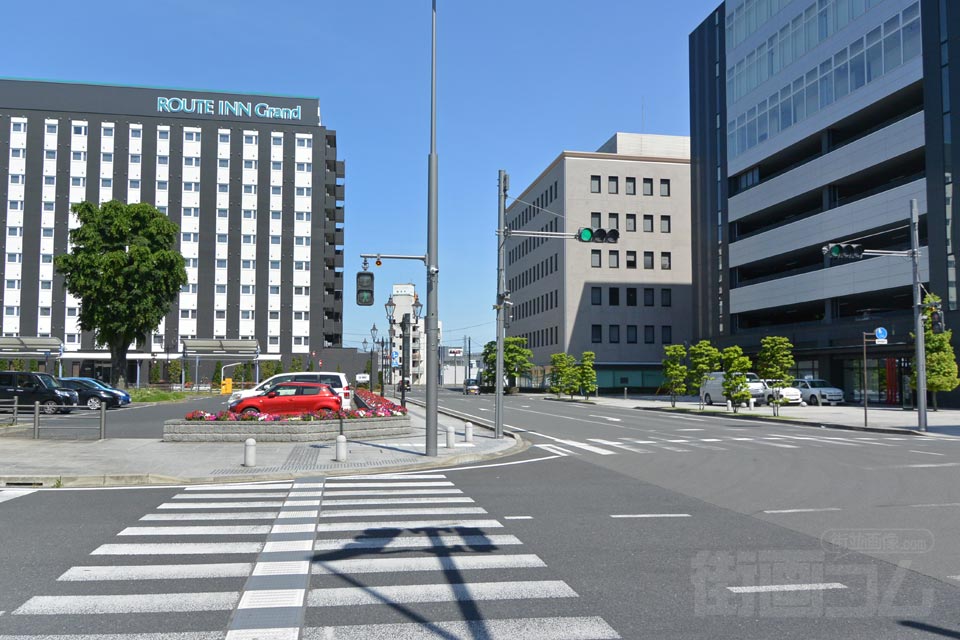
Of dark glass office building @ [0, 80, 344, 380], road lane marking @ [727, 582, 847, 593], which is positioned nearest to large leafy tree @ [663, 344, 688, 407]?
road lane marking @ [727, 582, 847, 593]

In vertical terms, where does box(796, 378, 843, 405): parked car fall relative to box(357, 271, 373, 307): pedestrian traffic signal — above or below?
below

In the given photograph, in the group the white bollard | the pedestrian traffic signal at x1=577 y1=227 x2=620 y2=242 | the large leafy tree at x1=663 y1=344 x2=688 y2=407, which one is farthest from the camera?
the large leafy tree at x1=663 y1=344 x2=688 y2=407

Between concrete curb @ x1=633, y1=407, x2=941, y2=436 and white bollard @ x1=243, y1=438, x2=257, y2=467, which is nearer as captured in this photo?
white bollard @ x1=243, y1=438, x2=257, y2=467

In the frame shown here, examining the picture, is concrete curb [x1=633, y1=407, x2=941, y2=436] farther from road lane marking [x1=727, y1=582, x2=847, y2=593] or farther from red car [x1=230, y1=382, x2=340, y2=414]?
road lane marking [x1=727, y1=582, x2=847, y2=593]

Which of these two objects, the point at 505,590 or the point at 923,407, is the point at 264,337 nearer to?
the point at 923,407

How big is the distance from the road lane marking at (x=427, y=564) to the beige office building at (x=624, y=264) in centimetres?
7353

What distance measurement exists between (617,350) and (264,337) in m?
37.8

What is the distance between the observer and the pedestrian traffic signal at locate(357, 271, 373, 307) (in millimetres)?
18859

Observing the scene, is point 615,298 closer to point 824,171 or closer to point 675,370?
point 824,171

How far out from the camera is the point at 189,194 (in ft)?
283

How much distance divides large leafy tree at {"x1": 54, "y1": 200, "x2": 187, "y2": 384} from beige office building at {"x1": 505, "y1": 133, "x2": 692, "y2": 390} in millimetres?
41454

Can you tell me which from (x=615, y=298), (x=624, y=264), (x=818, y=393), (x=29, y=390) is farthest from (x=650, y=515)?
(x=624, y=264)

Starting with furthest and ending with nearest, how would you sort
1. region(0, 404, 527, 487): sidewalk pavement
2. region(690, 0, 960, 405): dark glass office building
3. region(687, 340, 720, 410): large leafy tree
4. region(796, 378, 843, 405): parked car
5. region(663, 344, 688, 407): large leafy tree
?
region(663, 344, 688, 407): large leafy tree
region(687, 340, 720, 410): large leafy tree
region(796, 378, 843, 405): parked car
region(690, 0, 960, 405): dark glass office building
region(0, 404, 527, 487): sidewalk pavement

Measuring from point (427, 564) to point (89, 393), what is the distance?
3485 cm
